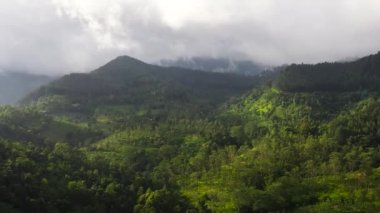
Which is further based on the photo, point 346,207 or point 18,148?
point 18,148

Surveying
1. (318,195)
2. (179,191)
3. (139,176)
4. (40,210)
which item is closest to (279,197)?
(318,195)

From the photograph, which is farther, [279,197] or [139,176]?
[139,176]

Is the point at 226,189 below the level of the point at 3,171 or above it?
below

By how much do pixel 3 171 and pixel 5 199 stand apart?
1121 centimetres

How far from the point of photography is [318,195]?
584 feet

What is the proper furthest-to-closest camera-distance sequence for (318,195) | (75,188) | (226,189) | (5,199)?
(226,189) → (318,195) → (75,188) → (5,199)

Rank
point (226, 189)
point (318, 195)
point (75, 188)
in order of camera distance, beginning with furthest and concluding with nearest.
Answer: point (226, 189) → point (318, 195) → point (75, 188)

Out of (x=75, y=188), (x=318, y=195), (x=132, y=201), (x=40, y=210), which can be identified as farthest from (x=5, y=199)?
(x=318, y=195)

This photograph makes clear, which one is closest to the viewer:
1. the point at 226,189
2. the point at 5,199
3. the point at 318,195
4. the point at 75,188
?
the point at 5,199

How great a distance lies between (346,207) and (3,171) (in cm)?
10379

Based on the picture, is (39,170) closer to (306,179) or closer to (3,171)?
(3,171)

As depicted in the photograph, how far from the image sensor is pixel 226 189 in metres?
192

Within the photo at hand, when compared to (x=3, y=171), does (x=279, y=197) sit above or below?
below

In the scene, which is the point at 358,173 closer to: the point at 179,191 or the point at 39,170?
the point at 179,191
